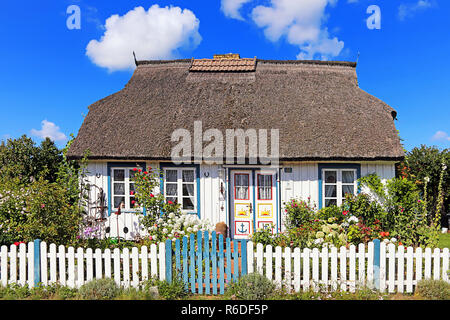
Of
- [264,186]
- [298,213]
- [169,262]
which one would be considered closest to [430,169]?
[298,213]

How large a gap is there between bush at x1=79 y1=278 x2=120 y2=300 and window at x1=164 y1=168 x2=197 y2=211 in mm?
4424

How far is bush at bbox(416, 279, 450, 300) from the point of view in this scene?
535cm

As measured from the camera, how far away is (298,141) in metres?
9.38

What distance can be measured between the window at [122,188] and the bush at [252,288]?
5630 millimetres

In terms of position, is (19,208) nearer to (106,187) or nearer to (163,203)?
(106,187)

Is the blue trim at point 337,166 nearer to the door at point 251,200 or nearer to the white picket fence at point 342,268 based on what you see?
the door at point 251,200

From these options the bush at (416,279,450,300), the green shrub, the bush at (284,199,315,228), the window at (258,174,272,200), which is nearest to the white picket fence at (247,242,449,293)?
the bush at (416,279,450,300)

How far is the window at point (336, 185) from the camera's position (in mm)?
9406

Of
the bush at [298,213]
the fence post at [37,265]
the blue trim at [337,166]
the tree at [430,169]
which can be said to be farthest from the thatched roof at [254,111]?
the fence post at [37,265]

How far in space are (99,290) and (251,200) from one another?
5624 millimetres

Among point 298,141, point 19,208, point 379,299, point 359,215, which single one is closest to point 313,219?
point 359,215

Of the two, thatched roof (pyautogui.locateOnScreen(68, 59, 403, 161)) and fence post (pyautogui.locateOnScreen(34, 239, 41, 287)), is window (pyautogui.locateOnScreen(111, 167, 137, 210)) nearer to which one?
thatched roof (pyautogui.locateOnScreen(68, 59, 403, 161))

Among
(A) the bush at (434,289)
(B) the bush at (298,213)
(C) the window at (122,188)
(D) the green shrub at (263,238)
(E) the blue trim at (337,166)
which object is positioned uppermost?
(E) the blue trim at (337,166)
